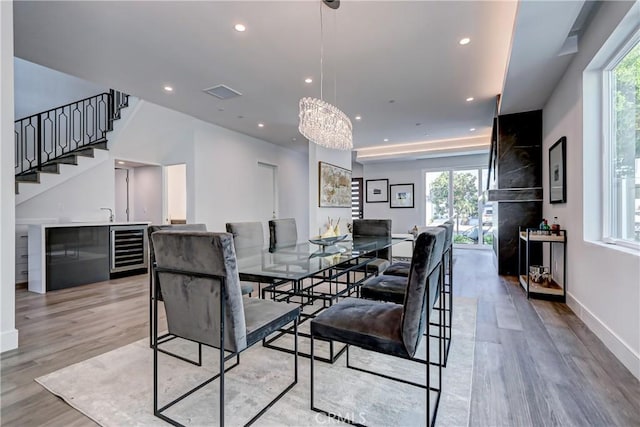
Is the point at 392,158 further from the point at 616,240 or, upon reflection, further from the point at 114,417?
the point at 114,417

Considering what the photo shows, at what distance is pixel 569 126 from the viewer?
3211 mm

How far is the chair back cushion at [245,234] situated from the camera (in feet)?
10.7

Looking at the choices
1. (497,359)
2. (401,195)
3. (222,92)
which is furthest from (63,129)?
(401,195)

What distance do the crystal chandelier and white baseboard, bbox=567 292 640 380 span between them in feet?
9.59

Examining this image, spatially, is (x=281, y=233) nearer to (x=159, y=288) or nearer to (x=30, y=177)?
(x=159, y=288)

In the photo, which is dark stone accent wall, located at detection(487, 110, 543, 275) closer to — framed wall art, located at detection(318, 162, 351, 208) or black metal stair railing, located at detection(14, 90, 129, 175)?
framed wall art, located at detection(318, 162, 351, 208)

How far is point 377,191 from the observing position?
31.2ft

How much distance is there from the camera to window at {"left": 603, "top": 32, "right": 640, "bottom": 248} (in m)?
2.17

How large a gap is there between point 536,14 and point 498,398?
2693 millimetres

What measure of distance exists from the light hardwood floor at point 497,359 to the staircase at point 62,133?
7.63ft

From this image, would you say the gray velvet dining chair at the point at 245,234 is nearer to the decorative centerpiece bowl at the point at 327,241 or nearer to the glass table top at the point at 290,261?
the glass table top at the point at 290,261

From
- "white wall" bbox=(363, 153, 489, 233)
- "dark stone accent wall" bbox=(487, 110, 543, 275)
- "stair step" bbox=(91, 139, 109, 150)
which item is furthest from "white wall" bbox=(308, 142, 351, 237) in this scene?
"stair step" bbox=(91, 139, 109, 150)

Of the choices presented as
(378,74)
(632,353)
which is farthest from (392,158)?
(632,353)

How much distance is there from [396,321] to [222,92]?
162 inches
